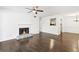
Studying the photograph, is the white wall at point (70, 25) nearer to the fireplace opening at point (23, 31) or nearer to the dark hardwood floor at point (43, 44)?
the dark hardwood floor at point (43, 44)

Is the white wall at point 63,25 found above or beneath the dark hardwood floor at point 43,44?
above

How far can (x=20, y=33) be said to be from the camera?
133 centimetres

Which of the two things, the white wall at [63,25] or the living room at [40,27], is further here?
the white wall at [63,25]

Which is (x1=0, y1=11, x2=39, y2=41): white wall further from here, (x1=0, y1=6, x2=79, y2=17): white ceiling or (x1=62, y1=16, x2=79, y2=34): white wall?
(x1=62, y1=16, x2=79, y2=34): white wall

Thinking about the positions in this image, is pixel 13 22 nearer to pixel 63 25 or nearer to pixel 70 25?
pixel 63 25

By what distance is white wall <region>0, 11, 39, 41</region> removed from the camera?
3.97 ft

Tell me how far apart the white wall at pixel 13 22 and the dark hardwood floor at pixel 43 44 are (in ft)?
0.33

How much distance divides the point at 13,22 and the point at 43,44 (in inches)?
22.9

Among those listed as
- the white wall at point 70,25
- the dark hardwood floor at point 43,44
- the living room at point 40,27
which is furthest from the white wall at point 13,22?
the white wall at point 70,25

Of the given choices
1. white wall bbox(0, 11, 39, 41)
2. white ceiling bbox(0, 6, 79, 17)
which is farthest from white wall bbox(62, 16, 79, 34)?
white wall bbox(0, 11, 39, 41)

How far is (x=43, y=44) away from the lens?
1.34 meters

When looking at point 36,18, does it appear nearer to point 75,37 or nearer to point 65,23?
point 65,23

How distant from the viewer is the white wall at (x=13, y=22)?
3.97ft

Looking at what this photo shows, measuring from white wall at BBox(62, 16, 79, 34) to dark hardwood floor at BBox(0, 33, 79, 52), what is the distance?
8 cm
